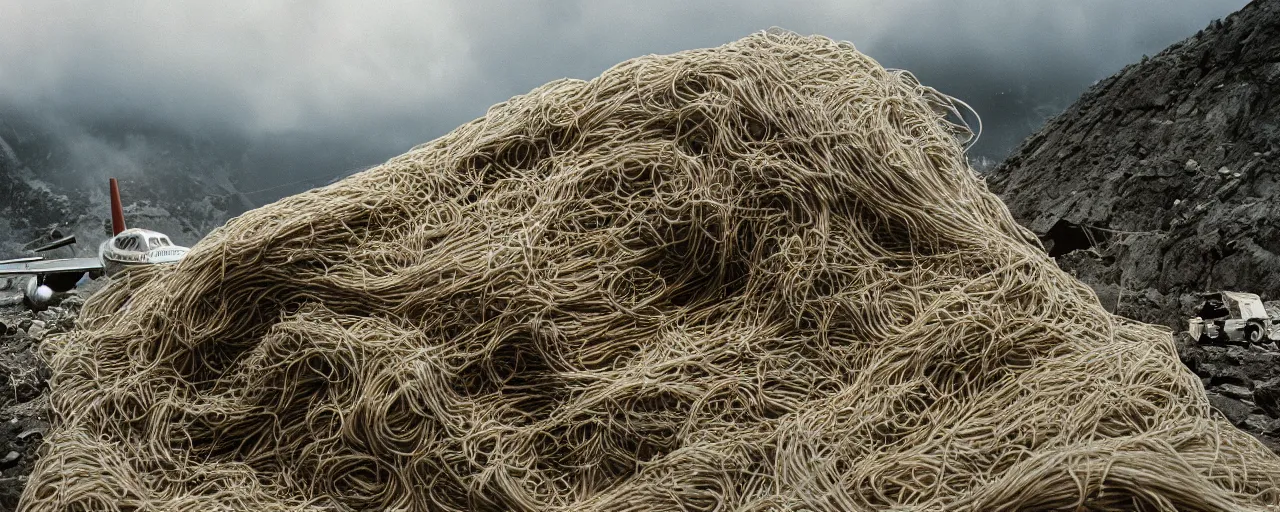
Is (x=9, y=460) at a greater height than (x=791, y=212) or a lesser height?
lesser

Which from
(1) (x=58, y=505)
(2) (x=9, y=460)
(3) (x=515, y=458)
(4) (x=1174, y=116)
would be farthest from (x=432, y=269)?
(4) (x=1174, y=116)

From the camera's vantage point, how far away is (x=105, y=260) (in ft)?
Result: 20.5

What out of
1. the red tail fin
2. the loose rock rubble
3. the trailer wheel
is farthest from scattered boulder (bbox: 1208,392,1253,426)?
the red tail fin

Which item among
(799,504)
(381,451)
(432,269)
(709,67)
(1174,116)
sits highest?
(1174,116)

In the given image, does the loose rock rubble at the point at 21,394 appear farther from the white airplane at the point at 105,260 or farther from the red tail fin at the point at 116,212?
the red tail fin at the point at 116,212

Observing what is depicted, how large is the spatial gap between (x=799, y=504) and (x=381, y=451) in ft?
5.51

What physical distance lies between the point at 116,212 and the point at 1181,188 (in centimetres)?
901

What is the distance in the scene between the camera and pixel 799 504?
11.7ft

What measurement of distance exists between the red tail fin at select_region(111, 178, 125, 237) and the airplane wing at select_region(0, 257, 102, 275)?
987 mm

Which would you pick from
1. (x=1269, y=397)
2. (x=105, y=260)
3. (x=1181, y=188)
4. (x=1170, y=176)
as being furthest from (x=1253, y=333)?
(x=105, y=260)


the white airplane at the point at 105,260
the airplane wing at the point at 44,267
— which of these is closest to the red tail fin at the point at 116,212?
the white airplane at the point at 105,260

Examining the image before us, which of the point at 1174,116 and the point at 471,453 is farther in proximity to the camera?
the point at 1174,116

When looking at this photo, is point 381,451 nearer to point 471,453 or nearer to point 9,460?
point 471,453

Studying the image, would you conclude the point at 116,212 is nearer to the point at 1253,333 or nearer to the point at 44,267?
the point at 44,267
